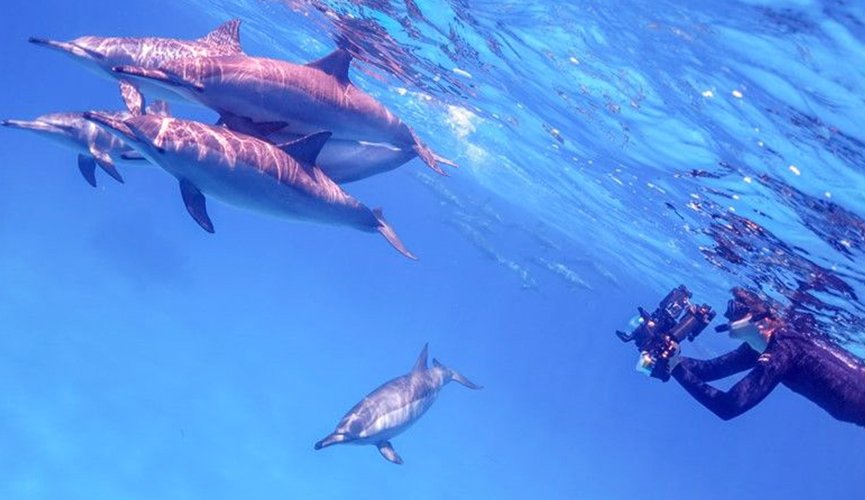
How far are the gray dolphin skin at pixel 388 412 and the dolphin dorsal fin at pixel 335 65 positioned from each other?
6522 millimetres

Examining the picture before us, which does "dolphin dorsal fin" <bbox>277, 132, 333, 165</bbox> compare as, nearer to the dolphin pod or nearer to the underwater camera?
the dolphin pod

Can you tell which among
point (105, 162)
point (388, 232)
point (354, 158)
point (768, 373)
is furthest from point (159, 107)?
point (768, 373)

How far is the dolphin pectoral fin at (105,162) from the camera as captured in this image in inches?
354

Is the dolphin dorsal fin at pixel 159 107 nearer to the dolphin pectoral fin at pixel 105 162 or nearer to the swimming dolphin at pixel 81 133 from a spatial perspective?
the swimming dolphin at pixel 81 133

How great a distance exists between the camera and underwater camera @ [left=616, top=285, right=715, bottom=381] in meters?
8.69

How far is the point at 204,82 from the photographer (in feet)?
22.7

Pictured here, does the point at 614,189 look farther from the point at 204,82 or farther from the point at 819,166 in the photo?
the point at 204,82

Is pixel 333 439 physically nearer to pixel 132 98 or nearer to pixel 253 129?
pixel 253 129

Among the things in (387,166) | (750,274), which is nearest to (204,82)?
(387,166)

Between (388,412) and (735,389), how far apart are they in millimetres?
6636

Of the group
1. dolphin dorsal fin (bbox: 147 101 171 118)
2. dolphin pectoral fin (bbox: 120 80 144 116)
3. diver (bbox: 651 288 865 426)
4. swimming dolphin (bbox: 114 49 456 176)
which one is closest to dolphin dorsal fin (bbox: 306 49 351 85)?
swimming dolphin (bbox: 114 49 456 176)

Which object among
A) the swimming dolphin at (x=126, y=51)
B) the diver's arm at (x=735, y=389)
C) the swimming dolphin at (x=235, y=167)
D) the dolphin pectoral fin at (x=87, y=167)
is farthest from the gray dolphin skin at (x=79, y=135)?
the diver's arm at (x=735, y=389)

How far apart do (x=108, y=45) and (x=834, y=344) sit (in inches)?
809

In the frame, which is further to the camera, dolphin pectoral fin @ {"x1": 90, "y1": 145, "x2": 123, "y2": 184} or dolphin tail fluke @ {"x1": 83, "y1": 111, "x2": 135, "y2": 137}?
dolphin pectoral fin @ {"x1": 90, "y1": 145, "x2": 123, "y2": 184}
